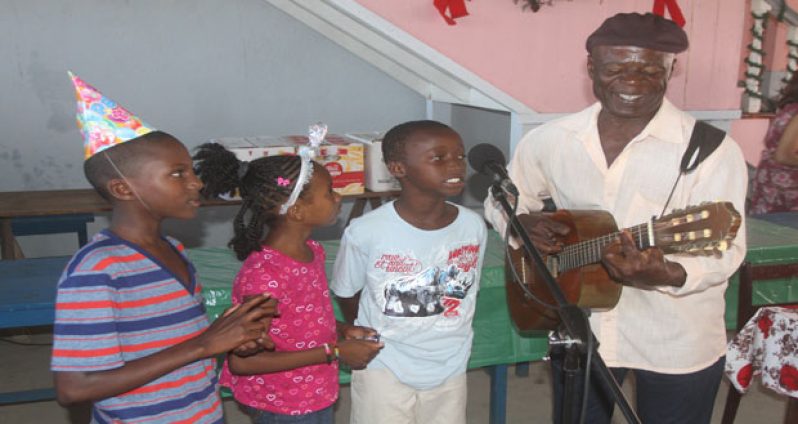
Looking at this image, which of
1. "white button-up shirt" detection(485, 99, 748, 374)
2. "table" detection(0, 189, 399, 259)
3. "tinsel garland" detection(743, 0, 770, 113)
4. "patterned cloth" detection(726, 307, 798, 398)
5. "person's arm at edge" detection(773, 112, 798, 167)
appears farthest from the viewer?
"tinsel garland" detection(743, 0, 770, 113)

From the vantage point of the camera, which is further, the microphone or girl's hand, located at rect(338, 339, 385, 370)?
girl's hand, located at rect(338, 339, 385, 370)

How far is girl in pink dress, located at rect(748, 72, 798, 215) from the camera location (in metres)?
3.49

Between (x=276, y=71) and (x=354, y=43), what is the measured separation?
668 millimetres

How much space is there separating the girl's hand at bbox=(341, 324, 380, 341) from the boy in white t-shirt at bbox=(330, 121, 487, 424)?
0.06 metres

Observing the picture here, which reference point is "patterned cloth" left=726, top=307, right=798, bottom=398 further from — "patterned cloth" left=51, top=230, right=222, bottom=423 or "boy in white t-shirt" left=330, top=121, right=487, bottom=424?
"patterned cloth" left=51, top=230, right=222, bottom=423

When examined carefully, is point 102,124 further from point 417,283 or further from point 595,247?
point 595,247

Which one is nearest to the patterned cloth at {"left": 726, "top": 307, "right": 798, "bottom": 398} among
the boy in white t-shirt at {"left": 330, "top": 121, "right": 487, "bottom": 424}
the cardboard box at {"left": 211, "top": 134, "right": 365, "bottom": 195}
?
the boy in white t-shirt at {"left": 330, "top": 121, "right": 487, "bottom": 424}

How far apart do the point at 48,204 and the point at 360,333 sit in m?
3.15

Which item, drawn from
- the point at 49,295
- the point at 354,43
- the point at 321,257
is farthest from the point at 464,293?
the point at 354,43

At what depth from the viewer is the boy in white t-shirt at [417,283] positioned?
6.55ft

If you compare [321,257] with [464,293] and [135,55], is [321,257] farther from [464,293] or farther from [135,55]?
[135,55]

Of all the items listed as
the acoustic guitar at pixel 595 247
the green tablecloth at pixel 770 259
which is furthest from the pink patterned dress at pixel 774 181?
the acoustic guitar at pixel 595 247

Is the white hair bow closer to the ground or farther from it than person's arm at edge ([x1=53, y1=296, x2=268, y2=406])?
farther from it

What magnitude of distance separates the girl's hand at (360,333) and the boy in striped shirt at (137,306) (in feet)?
1.33
